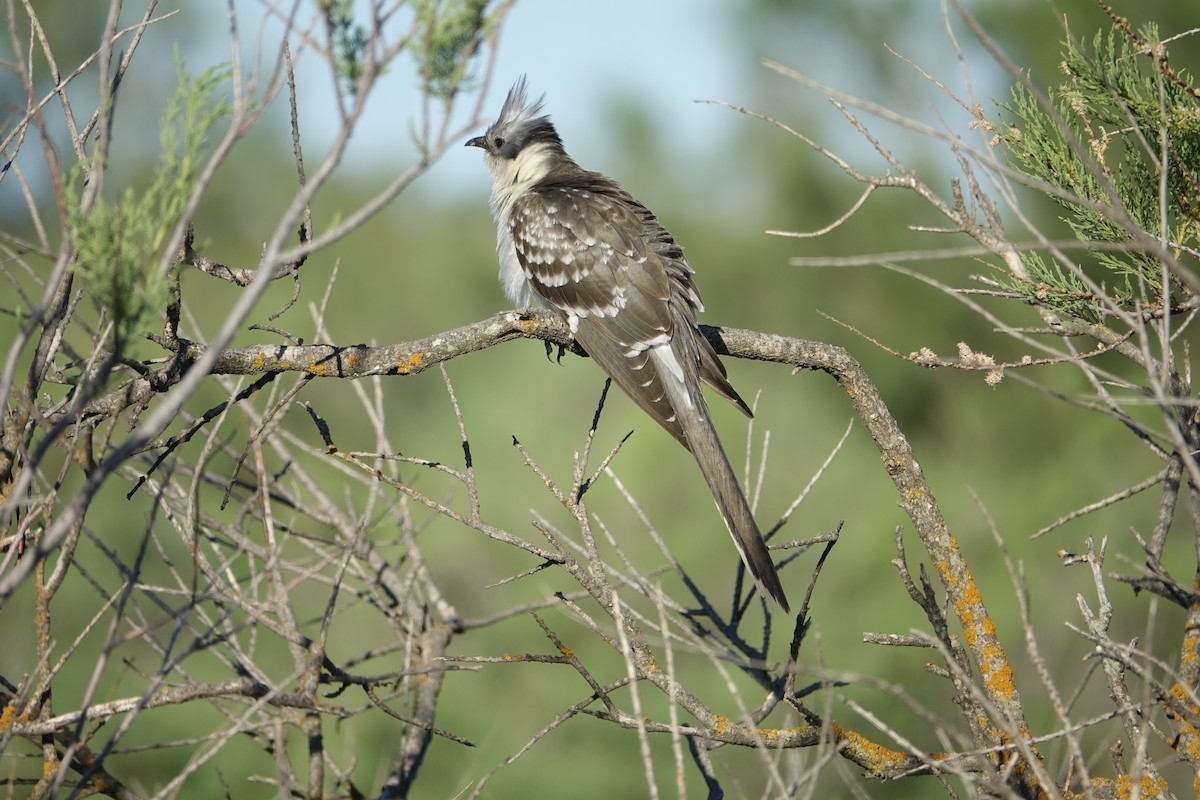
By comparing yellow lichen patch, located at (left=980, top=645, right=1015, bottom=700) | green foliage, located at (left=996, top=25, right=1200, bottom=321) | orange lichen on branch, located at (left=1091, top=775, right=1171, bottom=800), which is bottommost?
orange lichen on branch, located at (left=1091, top=775, right=1171, bottom=800)

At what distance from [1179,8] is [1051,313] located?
760 centimetres

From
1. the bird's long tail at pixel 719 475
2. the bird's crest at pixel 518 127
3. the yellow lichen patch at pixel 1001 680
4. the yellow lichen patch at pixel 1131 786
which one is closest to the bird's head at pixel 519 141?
the bird's crest at pixel 518 127

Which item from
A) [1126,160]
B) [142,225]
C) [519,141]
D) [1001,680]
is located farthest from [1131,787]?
[519,141]

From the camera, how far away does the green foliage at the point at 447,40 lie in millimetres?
1921

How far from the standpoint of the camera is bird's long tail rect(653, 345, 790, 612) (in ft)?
11.4

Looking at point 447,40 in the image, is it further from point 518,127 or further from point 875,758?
point 518,127

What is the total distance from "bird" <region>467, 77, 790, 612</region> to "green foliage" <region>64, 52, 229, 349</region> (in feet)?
7.42

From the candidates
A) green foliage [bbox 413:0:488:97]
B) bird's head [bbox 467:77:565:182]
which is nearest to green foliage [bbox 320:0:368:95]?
green foliage [bbox 413:0:488:97]

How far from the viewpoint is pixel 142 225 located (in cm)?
181

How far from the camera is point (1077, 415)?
37.9ft

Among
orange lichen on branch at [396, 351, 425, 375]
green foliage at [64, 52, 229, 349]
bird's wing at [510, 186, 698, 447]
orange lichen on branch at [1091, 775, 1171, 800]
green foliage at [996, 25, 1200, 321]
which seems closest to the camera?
green foliage at [64, 52, 229, 349]

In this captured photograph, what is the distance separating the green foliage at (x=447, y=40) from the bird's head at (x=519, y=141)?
149 inches

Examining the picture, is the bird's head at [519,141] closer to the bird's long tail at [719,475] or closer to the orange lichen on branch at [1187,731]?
the bird's long tail at [719,475]

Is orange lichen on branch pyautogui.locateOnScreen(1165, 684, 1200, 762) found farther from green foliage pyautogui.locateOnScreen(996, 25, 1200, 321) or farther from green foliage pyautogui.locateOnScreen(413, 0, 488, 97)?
green foliage pyautogui.locateOnScreen(413, 0, 488, 97)
